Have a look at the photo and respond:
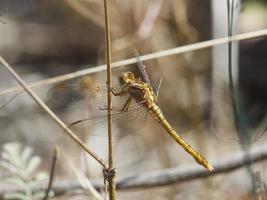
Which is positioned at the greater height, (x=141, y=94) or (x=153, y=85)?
(x=153, y=85)

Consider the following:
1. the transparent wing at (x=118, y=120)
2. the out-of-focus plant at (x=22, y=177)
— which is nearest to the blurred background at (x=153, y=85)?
the transparent wing at (x=118, y=120)

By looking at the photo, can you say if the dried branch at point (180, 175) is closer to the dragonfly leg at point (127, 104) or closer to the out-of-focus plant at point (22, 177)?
the out-of-focus plant at point (22, 177)

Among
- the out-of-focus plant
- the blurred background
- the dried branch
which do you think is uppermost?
the blurred background

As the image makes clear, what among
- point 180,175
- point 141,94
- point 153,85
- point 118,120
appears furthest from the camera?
point 153,85

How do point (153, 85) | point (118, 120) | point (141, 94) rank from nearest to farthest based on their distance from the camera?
point (141, 94) < point (118, 120) < point (153, 85)

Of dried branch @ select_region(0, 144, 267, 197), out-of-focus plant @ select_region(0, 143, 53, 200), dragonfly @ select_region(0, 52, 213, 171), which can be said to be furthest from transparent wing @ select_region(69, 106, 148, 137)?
dried branch @ select_region(0, 144, 267, 197)

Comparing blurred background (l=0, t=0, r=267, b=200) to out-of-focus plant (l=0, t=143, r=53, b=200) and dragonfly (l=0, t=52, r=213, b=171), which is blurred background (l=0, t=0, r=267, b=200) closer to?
dragonfly (l=0, t=52, r=213, b=171)

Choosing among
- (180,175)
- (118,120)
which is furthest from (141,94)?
(180,175)

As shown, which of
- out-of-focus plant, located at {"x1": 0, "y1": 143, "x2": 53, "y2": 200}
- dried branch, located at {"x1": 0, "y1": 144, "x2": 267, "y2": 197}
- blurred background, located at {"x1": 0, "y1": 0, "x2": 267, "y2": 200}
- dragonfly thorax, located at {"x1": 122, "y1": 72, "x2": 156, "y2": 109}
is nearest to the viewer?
dragonfly thorax, located at {"x1": 122, "y1": 72, "x2": 156, "y2": 109}

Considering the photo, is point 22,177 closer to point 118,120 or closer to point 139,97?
point 118,120
